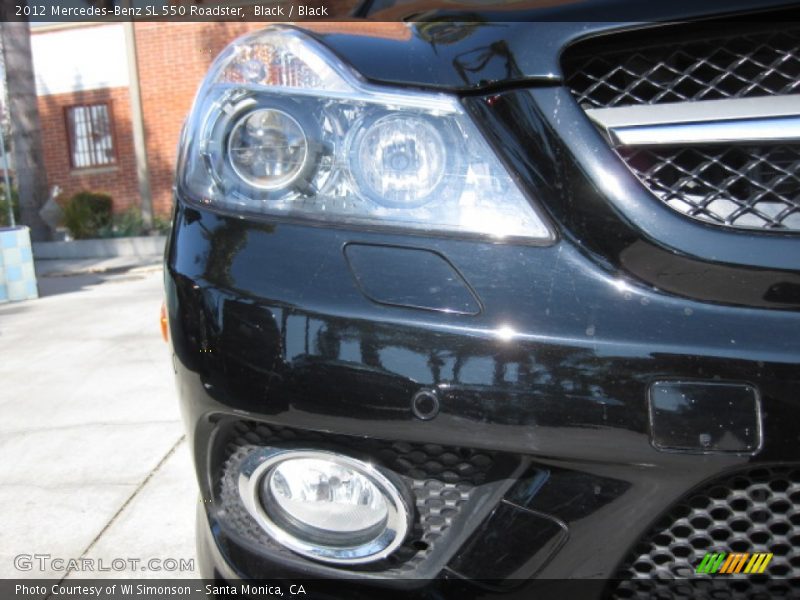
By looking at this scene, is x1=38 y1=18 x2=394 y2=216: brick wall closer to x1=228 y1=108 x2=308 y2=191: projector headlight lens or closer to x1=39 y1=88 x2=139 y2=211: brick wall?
x1=39 y1=88 x2=139 y2=211: brick wall

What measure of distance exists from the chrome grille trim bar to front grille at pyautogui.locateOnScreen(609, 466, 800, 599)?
46cm

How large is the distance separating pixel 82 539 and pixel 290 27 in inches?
74.3

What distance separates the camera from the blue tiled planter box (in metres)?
7.89

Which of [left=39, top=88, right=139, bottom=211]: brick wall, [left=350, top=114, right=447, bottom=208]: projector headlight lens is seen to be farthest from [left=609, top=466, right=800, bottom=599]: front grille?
[left=39, top=88, right=139, bottom=211]: brick wall

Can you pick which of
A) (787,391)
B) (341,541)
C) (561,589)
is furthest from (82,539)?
(787,391)

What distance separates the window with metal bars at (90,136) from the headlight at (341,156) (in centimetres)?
1664

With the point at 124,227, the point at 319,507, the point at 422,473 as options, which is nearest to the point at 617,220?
the point at 422,473

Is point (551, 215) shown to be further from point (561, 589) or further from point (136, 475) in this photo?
point (136, 475)

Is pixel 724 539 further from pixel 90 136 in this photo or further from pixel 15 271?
pixel 90 136

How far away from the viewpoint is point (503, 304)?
1.01 metres

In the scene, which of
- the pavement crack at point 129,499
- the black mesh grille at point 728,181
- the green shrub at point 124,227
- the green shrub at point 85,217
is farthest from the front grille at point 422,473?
the green shrub at point 85,217

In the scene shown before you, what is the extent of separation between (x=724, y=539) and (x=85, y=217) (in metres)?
13.8

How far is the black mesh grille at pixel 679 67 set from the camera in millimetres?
1119

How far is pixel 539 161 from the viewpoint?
3.58 feet
